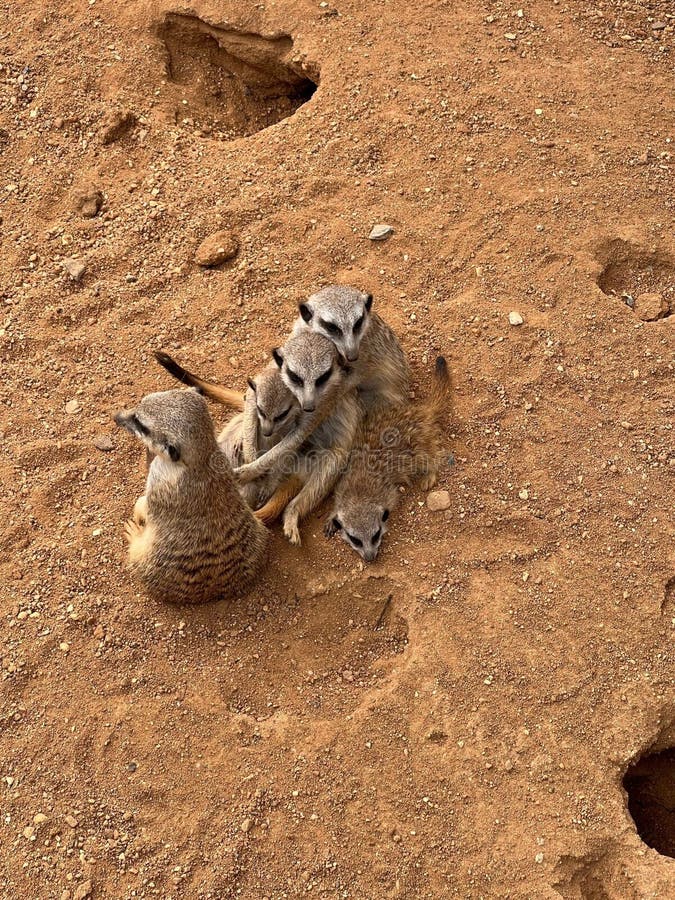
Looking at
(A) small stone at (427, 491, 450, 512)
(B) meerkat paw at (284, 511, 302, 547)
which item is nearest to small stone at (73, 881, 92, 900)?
→ (B) meerkat paw at (284, 511, 302, 547)

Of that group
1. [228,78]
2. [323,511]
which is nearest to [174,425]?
[323,511]

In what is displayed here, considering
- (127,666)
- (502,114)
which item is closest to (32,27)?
(502,114)

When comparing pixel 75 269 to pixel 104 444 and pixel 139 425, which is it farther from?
pixel 139 425

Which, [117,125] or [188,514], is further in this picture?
[117,125]

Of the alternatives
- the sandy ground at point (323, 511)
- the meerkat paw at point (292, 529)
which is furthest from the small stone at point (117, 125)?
the meerkat paw at point (292, 529)

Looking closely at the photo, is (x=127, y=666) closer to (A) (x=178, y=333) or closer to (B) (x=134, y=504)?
(B) (x=134, y=504)

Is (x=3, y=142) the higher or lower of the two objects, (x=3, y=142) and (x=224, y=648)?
the higher
